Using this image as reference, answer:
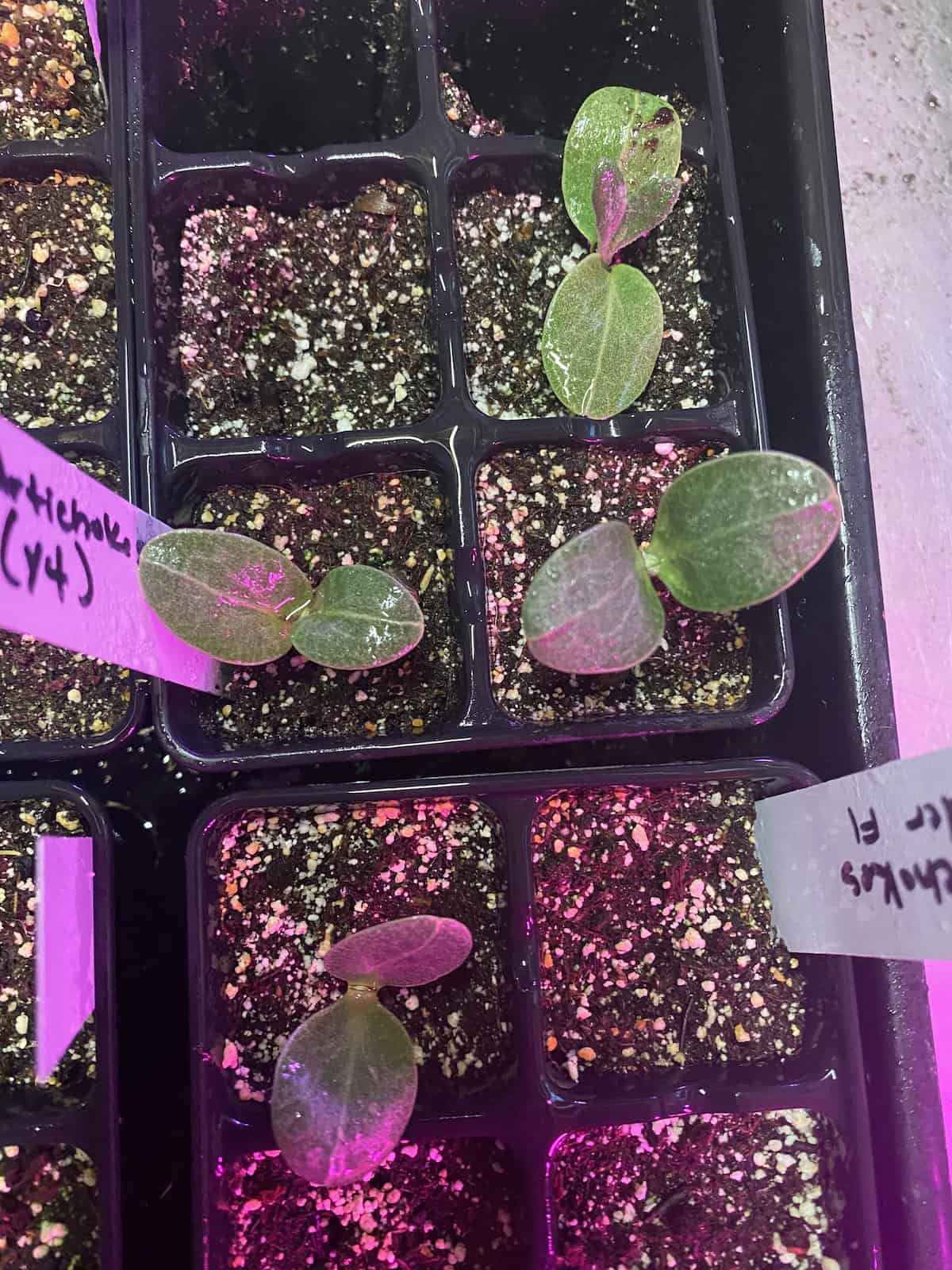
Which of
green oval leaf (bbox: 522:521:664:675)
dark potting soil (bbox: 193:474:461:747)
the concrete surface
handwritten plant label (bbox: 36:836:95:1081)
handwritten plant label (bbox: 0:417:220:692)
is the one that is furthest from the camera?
the concrete surface

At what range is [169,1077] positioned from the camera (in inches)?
37.3

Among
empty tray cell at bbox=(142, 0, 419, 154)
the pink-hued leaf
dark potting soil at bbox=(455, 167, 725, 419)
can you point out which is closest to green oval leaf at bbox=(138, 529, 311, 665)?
dark potting soil at bbox=(455, 167, 725, 419)

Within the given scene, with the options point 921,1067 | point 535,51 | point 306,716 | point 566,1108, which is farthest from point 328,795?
point 535,51

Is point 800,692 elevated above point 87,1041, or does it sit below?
above

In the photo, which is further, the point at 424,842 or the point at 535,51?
the point at 535,51

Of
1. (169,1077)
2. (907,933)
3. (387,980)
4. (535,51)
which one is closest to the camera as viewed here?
(907,933)

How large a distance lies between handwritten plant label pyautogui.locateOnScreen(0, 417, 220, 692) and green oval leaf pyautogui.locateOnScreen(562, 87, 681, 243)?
1.95ft

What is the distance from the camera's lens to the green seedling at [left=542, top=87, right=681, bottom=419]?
89 centimetres

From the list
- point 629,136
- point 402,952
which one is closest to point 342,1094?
point 402,952

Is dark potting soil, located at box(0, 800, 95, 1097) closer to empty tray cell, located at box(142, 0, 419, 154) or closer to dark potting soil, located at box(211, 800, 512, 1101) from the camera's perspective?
dark potting soil, located at box(211, 800, 512, 1101)

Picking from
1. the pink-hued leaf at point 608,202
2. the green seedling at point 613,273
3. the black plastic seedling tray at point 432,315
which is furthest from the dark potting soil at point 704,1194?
the pink-hued leaf at point 608,202

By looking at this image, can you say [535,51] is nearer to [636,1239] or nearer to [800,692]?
[800,692]

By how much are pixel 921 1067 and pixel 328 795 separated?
0.68 m

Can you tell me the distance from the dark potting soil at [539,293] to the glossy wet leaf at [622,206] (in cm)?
10
